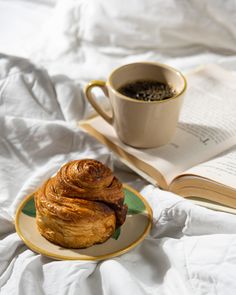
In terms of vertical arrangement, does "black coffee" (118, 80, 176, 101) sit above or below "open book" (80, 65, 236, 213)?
above

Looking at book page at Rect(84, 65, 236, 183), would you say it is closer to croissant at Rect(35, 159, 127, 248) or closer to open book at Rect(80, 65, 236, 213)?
open book at Rect(80, 65, 236, 213)

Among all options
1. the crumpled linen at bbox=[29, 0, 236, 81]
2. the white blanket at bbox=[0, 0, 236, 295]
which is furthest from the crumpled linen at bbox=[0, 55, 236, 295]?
the crumpled linen at bbox=[29, 0, 236, 81]

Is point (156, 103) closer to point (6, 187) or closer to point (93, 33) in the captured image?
point (6, 187)

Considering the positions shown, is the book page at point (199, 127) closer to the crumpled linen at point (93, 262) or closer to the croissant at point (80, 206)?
the crumpled linen at point (93, 262)

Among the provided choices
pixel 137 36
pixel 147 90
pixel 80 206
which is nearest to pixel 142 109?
pixel 147 90

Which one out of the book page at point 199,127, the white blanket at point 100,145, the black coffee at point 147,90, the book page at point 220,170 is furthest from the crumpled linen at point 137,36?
the book page at point 220,170

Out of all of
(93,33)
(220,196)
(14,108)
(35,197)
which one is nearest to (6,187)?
(35,197)

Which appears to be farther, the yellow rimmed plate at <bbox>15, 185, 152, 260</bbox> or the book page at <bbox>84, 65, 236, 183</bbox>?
the book page at <bbox>84, 65, 236, 183</bbox>
